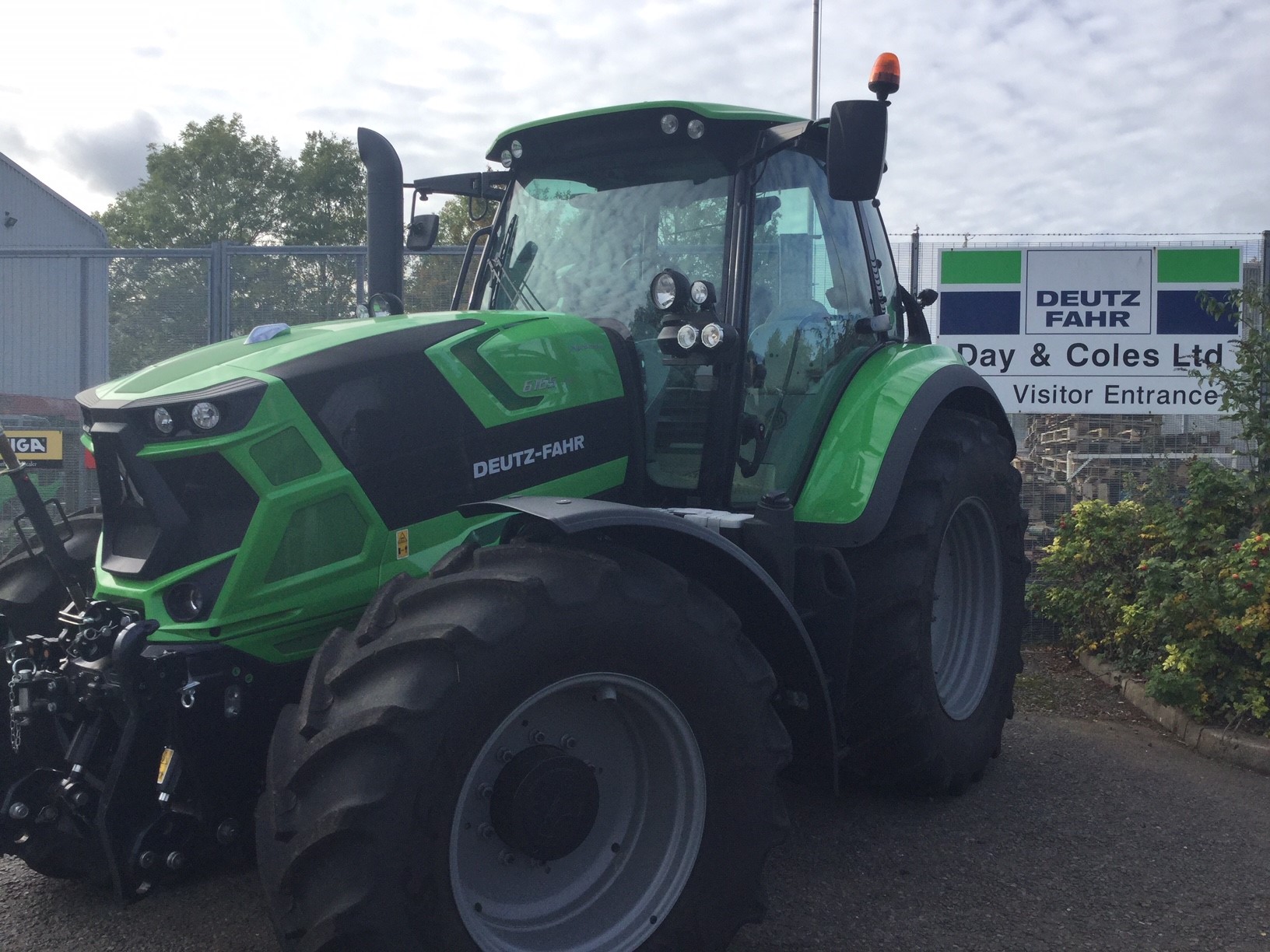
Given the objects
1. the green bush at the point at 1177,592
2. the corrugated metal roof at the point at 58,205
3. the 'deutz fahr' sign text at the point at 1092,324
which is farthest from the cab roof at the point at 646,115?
the corrugated metal roof at the point at 58,205

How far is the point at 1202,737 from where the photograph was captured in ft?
17.2

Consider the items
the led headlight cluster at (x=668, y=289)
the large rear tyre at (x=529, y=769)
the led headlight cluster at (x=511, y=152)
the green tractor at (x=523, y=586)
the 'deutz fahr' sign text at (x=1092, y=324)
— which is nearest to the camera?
the large rear tyre at (x=529, y=769)

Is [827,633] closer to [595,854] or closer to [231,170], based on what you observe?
[595,854]

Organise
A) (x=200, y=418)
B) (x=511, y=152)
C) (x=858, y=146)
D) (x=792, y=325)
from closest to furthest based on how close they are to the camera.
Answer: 1. (x=200, y=418)
2. (x=858, y=146)
3. (x=792, y=325)
4. (x=511, y=152)

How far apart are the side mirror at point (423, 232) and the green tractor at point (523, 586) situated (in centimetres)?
62

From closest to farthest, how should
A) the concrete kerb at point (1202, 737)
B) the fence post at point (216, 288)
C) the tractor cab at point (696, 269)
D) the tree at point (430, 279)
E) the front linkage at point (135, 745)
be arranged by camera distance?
the front linkage at point (135, 745)
the tractor cab at point (696, 269)
the concrete kerb at point (1202, 737)
the tree at point (430, 279)
the fence post at point (216, 288)

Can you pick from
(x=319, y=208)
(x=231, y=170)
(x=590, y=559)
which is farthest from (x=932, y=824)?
(x=231, y=170)

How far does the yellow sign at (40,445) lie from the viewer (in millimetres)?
8242

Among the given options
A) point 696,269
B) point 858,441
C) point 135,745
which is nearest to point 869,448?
point 858,441

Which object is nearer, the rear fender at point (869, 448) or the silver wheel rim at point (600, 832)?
the silver wheel rim at point (600, 832)

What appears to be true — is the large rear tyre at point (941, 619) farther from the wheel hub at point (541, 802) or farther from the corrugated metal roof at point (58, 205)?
the corrugated metal roof at point (58, 205)

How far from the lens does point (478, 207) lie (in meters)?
4.92

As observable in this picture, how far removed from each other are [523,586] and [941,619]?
272cm

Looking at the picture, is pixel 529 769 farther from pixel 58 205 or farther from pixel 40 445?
pixel 58 205
